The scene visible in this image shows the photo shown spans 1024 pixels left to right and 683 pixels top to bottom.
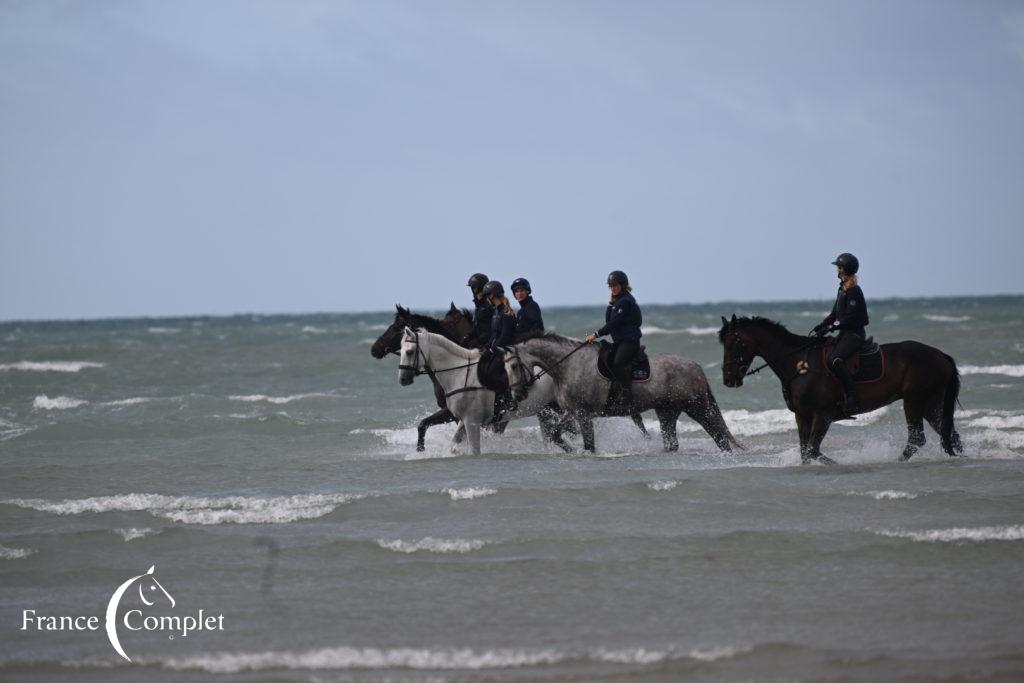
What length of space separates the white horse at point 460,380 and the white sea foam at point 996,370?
51.7ft

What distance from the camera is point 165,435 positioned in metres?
19.9

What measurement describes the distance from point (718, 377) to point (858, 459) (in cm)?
1820

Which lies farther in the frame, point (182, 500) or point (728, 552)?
point (182, 500)

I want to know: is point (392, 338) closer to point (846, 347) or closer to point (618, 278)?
point (618, 278)

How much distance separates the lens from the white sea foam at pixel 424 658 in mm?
6828

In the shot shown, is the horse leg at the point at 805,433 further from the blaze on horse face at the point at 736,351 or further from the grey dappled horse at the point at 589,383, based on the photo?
the grey dappled horse at the point at 589,383

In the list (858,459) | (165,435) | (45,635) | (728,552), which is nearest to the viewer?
(45,635)

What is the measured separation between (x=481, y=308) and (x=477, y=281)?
353 millimetres

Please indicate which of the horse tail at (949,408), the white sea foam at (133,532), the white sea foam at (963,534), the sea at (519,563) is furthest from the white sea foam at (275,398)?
the white sea foam at (963,534)

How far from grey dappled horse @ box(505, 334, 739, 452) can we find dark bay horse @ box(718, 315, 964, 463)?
62.8 inches

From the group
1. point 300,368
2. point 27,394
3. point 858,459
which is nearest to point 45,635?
point 858,459

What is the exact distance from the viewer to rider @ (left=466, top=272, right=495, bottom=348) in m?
15.2

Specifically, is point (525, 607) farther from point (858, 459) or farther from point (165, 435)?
point (165, 435)

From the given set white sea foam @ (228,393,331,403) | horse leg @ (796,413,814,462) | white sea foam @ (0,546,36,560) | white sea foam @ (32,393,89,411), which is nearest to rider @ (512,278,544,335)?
horse leg @ (796,413,814,462)
